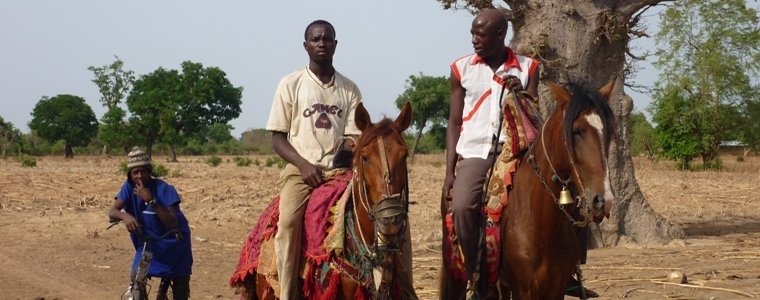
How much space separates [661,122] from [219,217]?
28.3 metres

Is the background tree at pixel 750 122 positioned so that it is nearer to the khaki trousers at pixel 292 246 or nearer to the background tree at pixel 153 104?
the background tree at pixel 153 104

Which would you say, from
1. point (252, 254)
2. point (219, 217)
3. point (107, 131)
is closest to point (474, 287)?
point (252, 254)

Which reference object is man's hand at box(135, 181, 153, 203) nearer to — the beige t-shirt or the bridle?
the beige t-shirt

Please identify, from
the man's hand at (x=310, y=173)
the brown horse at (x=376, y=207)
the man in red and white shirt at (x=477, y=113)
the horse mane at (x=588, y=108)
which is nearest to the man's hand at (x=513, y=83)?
the man in red and white shirt at (x=477, y=113)

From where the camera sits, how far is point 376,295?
5383 millimetres

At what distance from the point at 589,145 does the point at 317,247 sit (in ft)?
6.37

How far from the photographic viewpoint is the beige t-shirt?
19.5ft

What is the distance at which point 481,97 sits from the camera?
5.95m

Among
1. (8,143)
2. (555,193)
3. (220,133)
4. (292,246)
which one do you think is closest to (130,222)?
(292,246)

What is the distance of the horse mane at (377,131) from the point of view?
17.0 feet

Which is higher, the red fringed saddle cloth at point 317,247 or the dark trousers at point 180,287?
the red fringed saddle cloth at point 317,247

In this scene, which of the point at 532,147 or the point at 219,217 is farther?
the point at 219,217

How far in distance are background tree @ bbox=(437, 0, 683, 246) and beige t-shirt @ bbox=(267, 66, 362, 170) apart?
19.8 feet

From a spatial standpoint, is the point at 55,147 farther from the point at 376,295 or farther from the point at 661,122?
the point at 376,295
